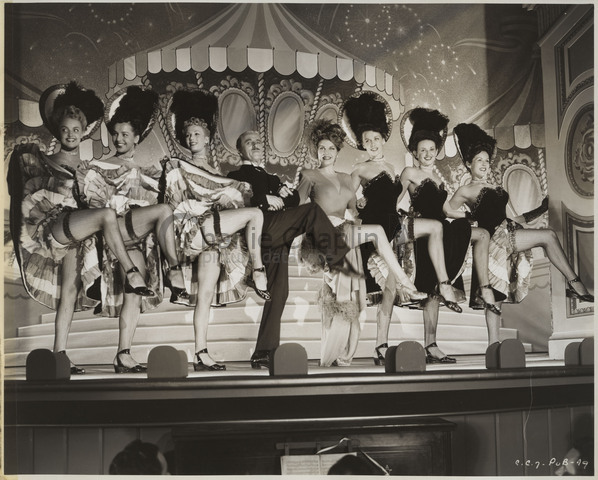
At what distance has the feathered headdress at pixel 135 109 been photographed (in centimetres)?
412

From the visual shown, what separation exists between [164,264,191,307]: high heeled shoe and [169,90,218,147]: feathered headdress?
0.69m

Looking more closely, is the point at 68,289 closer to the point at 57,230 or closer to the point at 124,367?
the point at 57,230

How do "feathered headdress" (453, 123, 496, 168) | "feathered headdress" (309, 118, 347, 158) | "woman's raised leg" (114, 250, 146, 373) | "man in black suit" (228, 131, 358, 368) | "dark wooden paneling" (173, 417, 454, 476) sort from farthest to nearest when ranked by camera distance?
"feathered headdress" (453, 123, 496, 168) < "feathered headdress" (309, 118, 347, 158) < "man in black suit" (228, 131, 358, 368) < "woman's raised leg" (114, 250, 146, 373) < "dark wooden paneling" (173, 417, 454, 476)

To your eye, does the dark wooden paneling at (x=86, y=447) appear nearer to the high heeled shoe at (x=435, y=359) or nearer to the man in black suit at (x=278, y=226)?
the man in black suit at (x=278, y=226)

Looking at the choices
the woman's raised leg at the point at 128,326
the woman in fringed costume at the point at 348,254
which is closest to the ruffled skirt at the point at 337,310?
the woman in fringed costume at the point at 348,254

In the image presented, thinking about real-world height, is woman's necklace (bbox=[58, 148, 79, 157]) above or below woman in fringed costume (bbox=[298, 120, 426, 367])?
above

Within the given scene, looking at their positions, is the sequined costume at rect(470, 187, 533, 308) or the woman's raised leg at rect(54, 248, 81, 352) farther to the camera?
the sequined costume at rect(470, 187, 533, 308)

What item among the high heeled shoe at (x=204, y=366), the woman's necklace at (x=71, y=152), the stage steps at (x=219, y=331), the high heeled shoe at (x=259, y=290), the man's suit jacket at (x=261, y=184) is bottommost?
the high heeled shoe at (x=204, y=366)

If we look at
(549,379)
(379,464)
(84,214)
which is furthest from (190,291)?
(549,379)

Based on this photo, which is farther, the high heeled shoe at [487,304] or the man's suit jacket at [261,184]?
the high heeled shoe at [487,304]

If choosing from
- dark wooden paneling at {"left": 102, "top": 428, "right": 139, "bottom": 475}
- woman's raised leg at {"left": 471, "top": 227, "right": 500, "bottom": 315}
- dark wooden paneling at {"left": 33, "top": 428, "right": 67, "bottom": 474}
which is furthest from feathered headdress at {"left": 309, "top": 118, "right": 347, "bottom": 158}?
dark wooden paneling at {"left": 33, "top": 428, "right": 67, "bottom": 474}

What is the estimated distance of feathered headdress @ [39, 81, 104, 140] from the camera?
4.09 metres

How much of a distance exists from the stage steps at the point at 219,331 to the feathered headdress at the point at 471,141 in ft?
3.19

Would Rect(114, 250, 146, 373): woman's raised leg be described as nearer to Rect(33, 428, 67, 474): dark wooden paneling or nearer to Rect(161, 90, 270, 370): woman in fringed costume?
Rect(161, 90, 270, 370): woman in fringed costume
